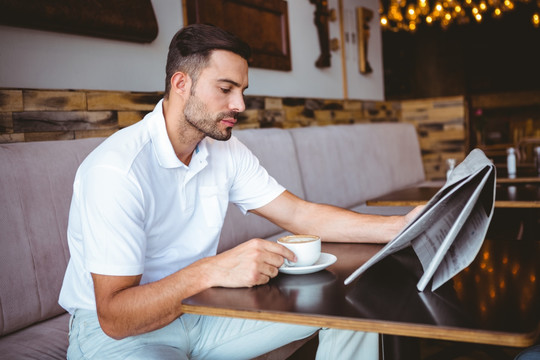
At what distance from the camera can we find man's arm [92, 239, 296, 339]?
106 centimetres

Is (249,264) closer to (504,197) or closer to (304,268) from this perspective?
(304,268)

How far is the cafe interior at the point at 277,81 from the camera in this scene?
1987 millimetres

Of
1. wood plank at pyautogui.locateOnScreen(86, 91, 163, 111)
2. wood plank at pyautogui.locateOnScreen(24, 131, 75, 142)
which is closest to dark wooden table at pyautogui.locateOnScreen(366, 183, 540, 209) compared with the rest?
wood plank at pyautogui.locateOnScreen(86, 91, 163, 111)

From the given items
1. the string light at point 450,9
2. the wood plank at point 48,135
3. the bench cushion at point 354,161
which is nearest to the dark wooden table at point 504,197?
the bench cushion at point 354,161

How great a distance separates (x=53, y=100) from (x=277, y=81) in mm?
1954

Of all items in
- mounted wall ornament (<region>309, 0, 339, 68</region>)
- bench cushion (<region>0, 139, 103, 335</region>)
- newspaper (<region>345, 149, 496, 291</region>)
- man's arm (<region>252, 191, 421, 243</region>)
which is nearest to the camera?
newspaper (<region>345, 149, 496, 291</region>)

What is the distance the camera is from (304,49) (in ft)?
13.7

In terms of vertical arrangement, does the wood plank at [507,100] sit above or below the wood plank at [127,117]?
above

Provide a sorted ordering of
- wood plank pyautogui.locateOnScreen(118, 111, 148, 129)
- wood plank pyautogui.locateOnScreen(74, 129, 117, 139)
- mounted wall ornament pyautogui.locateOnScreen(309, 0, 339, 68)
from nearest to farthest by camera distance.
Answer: wood plank pyautogui.locateOnScreen(74, 129, 117, 139) → wood plank pyautogui.locateOnScreen(118, 111, 148, 129) → mounted wall ornament pyautogui.locateOnScreen(309, 0, 339, 68)

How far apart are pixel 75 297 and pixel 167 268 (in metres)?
0.25

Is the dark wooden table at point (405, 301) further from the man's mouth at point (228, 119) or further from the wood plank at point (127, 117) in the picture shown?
the wood plank at point (127, 117)

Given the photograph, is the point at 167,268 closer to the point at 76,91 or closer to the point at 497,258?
the point at 497,258

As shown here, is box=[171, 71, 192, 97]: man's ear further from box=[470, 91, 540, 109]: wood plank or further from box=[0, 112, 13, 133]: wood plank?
box=[470, 91, 540, 109]: wood plank

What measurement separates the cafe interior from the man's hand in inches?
11.2
